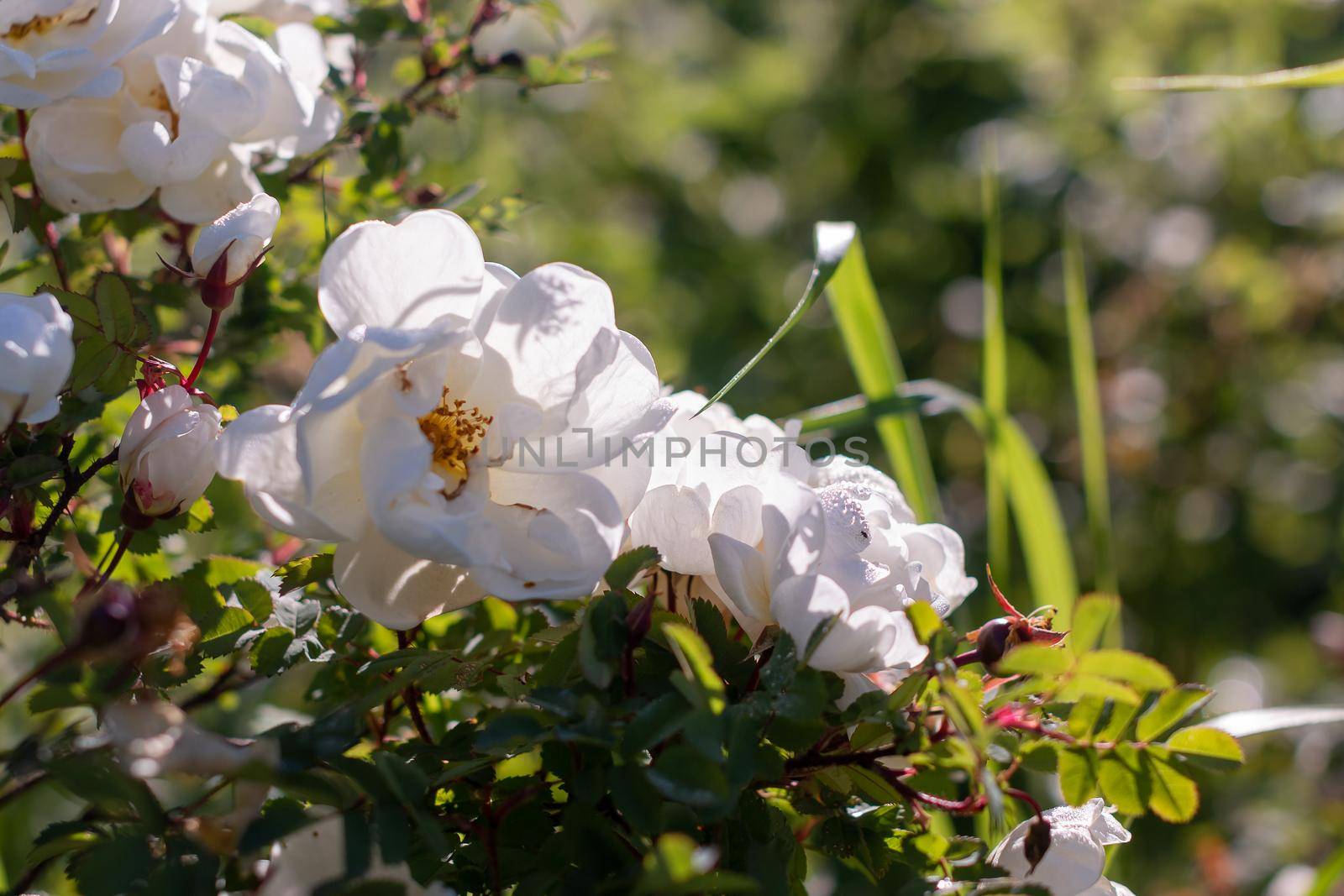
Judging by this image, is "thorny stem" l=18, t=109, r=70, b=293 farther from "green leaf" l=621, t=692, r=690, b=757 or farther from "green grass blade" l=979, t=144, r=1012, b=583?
"green grass blade" l=979, t=144, r=1012, b=583

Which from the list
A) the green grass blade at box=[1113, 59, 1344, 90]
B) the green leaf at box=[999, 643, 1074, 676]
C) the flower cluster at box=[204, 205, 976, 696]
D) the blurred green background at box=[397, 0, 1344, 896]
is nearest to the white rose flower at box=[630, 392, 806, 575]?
the flower cluster at box=[204, 205, 976, 696]

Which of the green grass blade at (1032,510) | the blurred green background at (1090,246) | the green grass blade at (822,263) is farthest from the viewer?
the blurred green background at (1090,246)

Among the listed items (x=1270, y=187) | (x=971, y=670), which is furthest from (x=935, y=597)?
(x=1270, y=187)

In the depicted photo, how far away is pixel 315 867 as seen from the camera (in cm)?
40

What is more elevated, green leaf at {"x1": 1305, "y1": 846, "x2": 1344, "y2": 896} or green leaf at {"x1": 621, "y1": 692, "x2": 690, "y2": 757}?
green leaf at {"x1": 621, "y1": 692, "x2": 690, "y2": 757}

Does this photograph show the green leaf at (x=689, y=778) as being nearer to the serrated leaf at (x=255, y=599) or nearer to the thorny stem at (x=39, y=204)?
the serrated leaf at (x=255, y=599)

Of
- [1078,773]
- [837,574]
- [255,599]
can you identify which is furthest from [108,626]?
[1078,773]

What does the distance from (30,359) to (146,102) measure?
24 centimetres

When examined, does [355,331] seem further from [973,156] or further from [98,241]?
[973,156]

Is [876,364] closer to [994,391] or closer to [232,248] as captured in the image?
[994,391]

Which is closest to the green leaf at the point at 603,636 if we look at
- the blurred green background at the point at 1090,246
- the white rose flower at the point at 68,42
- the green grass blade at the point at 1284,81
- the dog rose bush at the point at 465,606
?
the dog rose bush at the point at 465,606

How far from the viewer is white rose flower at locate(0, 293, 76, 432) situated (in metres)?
0.37

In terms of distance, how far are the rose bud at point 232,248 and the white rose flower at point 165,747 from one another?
0.57ft

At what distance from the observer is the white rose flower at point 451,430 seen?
39cm
